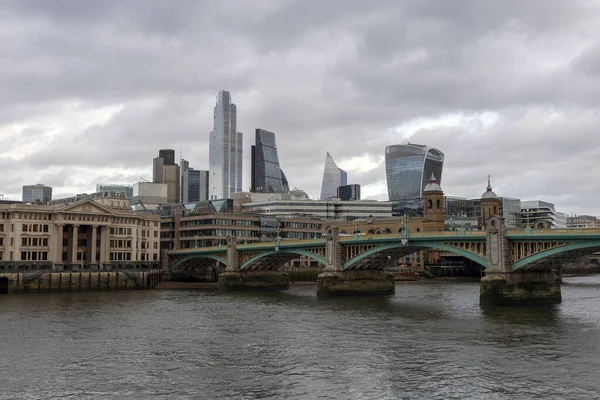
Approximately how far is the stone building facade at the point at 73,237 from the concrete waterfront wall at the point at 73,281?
322 inches

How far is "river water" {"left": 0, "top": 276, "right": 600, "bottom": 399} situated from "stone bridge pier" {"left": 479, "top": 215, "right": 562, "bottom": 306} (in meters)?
2.55

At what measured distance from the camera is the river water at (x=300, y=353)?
37031 millimetres

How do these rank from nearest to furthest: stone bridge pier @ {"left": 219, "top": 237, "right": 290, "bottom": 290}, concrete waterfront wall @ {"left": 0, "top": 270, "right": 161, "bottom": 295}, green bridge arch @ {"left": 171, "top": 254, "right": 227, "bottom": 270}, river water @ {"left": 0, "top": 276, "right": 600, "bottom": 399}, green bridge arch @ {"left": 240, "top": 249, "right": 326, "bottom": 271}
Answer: river water @ {"left": 0, "top": 276, "right": 600, "bottom": 399}
green bridge arch @ {"left": 240, "top": 249, "right": 326, "bottom": 271}
concrete waterfront wall @ {"left": 0, "top": 270, "right": 161, "bottom": 295}
stone bridge pier @ {"left": 219, "top": 237, "right": 290, "bottom": 290}
green bridge arch @ {"left": 171, "top": 254, "right": 227, "bottom": 270}

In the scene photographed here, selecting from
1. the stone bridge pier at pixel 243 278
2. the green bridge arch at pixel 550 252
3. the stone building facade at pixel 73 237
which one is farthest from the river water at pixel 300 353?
the stone building facade at pixel 73 237

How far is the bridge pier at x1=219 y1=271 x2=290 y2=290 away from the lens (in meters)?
125

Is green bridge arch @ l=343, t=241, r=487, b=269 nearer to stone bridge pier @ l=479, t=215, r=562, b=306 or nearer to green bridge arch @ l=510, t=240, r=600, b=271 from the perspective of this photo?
stone bridge pier @ l=479, t=215, r=562, b=306

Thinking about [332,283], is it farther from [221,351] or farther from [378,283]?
[221,351]

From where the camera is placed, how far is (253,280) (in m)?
127

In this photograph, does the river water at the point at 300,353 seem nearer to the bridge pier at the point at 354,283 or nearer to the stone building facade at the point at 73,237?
the bridge pier at the point at 354,283

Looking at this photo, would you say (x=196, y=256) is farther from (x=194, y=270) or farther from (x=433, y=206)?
(x=433, y=206)

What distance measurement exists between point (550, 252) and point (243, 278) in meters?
64.7

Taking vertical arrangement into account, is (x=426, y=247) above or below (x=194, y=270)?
above

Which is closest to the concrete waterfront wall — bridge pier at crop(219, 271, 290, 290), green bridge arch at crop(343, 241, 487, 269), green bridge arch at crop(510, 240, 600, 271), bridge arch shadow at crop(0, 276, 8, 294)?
bridge arch shadow at crop(0, 276, 8, 294)

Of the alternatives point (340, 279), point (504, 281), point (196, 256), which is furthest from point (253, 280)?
point (504, 281)
